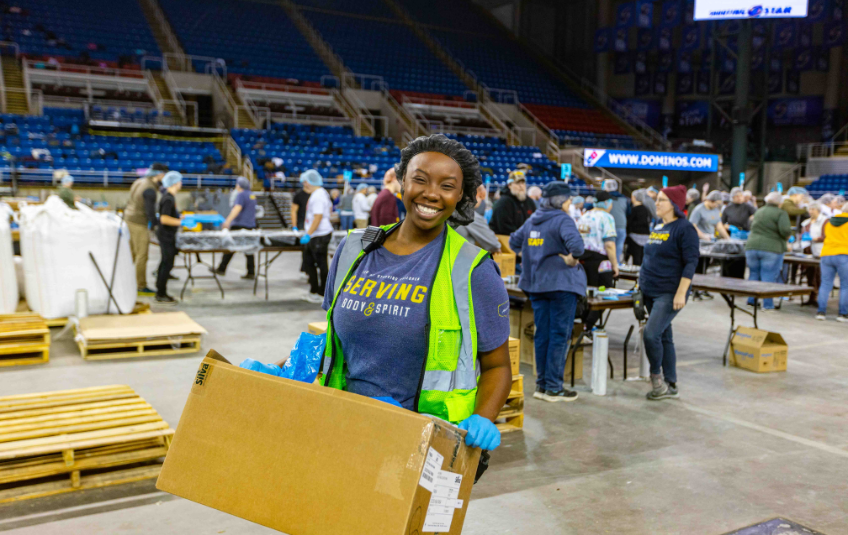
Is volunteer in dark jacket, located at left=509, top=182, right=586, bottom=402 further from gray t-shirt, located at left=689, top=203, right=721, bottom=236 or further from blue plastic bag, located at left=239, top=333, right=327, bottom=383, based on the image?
gray t-shirt, located at left=689, top=203, right=721, bottom=236

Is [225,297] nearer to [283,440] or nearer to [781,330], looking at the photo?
[781,330]

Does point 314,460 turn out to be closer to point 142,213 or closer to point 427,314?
point 427,314

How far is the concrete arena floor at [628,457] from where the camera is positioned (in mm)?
3207

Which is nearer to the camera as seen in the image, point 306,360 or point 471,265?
point 471,265

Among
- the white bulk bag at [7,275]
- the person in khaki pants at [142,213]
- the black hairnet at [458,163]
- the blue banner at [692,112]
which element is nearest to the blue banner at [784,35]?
the blue banner at [692,112]

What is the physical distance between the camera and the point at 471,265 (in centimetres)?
171

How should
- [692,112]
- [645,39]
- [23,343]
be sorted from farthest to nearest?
1. [692,112]
2. [645,39]
3. [23,343]

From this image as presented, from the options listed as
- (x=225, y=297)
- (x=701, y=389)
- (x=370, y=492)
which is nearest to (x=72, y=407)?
(x=370, y=492)

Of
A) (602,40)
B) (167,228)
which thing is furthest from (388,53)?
(167,228)

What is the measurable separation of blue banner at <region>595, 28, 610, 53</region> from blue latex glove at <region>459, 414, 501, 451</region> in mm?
29267

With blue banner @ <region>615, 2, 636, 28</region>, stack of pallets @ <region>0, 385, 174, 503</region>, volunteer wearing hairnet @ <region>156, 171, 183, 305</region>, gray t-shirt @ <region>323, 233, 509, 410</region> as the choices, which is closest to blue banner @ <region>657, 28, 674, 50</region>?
blue banner @ <region>615, 2, 636, 28</region>

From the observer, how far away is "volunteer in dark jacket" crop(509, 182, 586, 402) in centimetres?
497

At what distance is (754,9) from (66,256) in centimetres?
2056

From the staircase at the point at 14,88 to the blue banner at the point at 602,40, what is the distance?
69.6 ft
